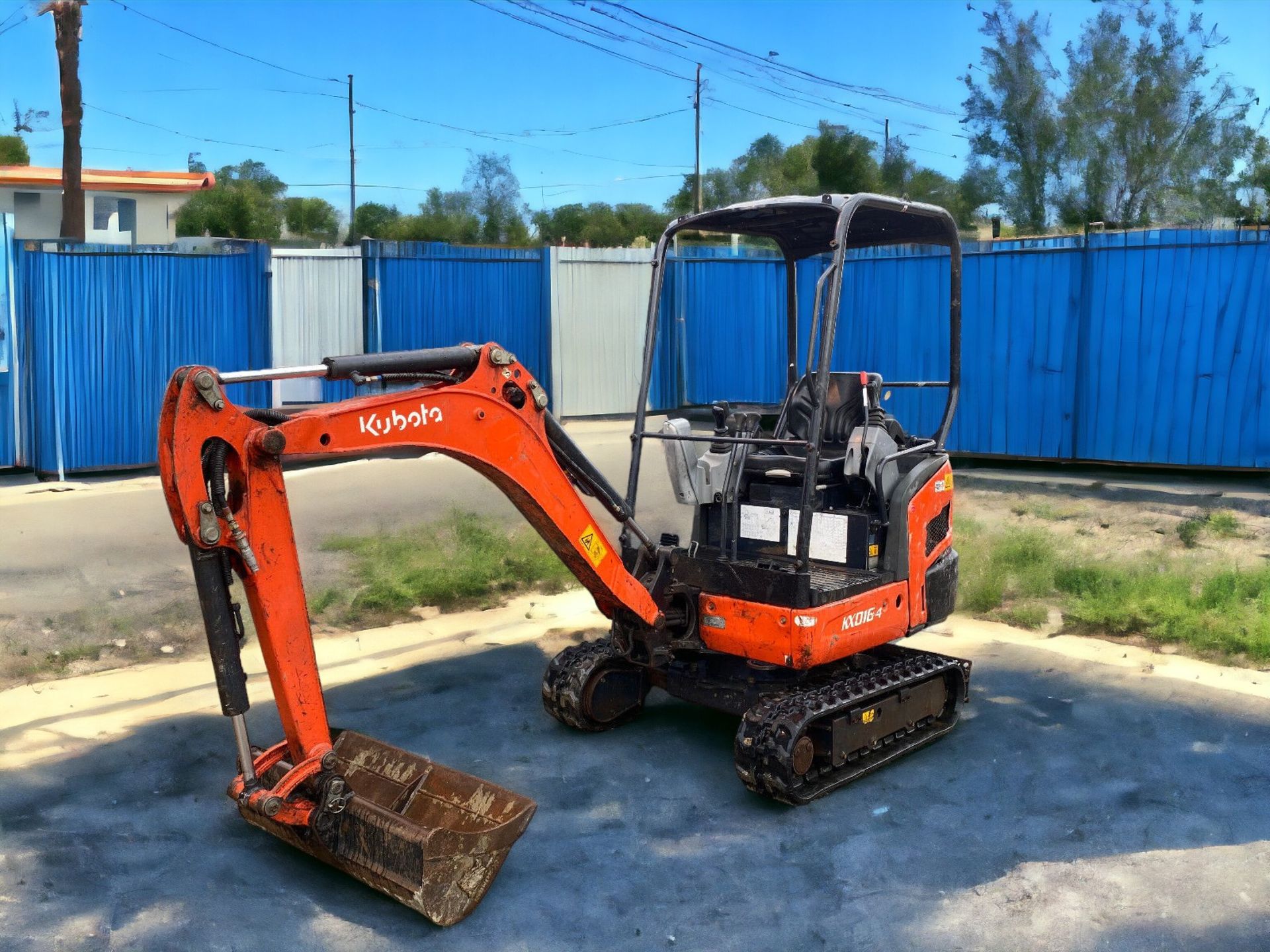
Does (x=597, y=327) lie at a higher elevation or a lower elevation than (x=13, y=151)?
lower

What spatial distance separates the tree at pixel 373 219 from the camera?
50.0m

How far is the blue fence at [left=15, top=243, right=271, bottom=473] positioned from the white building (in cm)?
2175

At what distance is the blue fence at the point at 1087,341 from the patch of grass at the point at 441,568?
228 inches

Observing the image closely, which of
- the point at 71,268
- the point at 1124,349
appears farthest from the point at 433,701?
the point at 1124,349

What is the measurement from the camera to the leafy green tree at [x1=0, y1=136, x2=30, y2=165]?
4916 cm

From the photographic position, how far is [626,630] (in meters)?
6.30

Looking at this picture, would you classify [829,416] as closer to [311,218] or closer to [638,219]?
[638,219]

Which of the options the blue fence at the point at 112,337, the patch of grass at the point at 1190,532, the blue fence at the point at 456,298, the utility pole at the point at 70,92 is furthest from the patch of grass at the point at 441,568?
the utility pole at the point at 70,92

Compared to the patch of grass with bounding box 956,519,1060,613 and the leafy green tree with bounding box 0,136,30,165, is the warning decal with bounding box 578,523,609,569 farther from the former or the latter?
the leafy green tree with bounding box 0,136,30,165

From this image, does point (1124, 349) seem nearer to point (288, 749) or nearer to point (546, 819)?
point (546, 819)

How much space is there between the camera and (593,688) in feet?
21.2

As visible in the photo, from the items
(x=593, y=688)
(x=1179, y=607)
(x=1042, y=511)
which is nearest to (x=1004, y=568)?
(x=1179, y=607)

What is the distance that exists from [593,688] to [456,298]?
1029 cm

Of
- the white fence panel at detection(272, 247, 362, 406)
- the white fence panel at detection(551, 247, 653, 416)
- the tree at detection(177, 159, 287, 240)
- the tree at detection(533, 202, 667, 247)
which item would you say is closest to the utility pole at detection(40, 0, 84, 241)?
the white fence panel at detection(272, 247, 362, 406)
